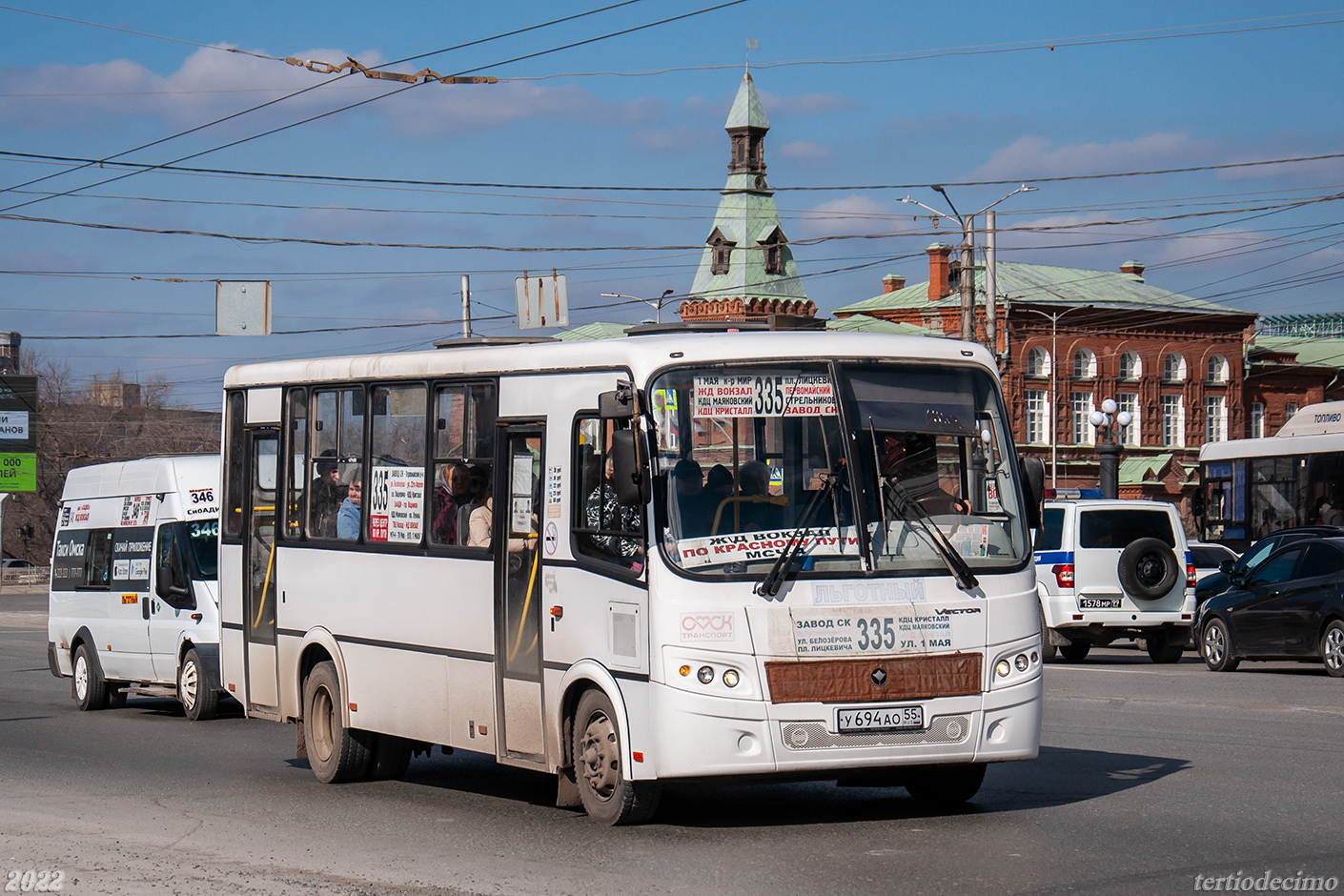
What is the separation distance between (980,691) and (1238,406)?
83.2m

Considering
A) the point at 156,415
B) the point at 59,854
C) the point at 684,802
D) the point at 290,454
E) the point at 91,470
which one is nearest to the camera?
the point at 59,854

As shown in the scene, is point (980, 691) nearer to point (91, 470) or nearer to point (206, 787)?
point (206, 787)

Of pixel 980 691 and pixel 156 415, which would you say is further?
pixel 156 415

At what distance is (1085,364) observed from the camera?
82.9m

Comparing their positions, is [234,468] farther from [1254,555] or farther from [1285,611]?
[1254,555]

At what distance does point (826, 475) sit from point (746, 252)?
3101 inches

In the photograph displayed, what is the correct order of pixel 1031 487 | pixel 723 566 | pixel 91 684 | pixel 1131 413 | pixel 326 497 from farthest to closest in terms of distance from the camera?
→ pixel 1131 413, pixel 91 684, pixel 326 497, pixel 1031 487, pixel 723 566

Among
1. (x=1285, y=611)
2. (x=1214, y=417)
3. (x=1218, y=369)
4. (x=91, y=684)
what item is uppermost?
(x=1218, y=369)

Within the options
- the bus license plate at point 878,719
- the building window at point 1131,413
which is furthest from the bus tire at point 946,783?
the building window at point 1131,413

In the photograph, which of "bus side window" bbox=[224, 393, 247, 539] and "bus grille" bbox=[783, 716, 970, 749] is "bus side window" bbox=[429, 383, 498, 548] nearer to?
"bus grille" bbox=[783, 716, 970, 749]

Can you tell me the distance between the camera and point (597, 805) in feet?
30.6

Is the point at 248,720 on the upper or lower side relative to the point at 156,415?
lower

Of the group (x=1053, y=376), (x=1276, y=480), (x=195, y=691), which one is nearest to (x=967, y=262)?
(x=1276, y=480)

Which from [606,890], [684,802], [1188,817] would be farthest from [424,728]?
[1188,817]
